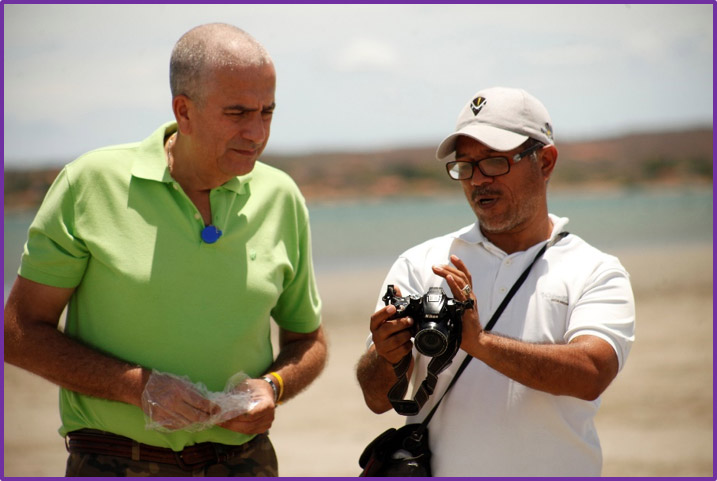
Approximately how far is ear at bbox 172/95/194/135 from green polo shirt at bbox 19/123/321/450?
0.16 metres

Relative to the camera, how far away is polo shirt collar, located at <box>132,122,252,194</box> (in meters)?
3.19

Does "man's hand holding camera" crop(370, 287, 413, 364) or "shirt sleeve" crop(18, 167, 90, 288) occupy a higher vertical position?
"shirt sleeve" crop(18, 167, 90, 288)

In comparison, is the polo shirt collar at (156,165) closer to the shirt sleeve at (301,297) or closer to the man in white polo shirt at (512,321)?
the shirt sleeve at (301,297)

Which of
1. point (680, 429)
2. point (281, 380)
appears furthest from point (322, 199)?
point (281, 380)

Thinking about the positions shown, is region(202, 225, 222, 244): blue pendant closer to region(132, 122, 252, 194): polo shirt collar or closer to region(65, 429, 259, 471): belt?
region(132, 122, 252, 194): polo shirt collar

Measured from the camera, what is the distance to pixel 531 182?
324cm

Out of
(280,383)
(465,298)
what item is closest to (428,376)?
(465,298)

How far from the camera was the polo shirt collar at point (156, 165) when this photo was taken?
3189 millimetres

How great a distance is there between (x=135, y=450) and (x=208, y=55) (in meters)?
1.39

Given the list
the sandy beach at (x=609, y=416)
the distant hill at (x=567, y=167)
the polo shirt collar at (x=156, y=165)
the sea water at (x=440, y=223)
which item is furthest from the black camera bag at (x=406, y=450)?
the distant hill at (x=567, y=167)

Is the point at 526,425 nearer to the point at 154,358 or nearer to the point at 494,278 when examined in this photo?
the point at 494,278

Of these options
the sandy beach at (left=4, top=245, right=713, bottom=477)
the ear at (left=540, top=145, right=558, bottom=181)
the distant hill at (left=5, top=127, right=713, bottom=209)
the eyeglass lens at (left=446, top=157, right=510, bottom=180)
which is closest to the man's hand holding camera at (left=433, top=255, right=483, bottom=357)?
the eyeglass lens at (left=446, top=157, right=510, bottom=180)

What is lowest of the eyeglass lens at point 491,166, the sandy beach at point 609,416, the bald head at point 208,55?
the sandy beach at point 609,416

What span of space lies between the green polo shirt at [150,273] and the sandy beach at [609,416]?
4.17m
